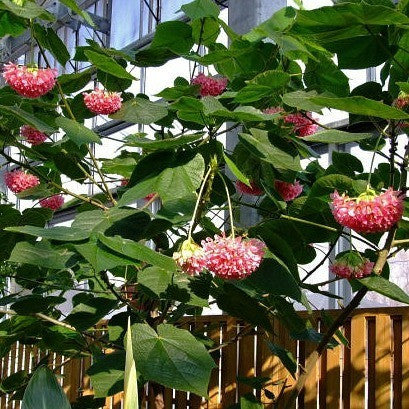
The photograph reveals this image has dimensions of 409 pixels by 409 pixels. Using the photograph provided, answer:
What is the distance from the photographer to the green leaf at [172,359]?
1.10 m

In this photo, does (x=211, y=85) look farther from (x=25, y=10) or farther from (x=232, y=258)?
(x=232, y=258)

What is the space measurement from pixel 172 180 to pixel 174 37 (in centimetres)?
44

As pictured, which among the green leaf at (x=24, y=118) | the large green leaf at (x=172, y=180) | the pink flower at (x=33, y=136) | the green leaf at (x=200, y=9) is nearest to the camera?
the large green leaf at (x=172, y=180)

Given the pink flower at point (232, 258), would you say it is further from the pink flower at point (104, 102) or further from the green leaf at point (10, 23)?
the green leaf at point (10, 23)

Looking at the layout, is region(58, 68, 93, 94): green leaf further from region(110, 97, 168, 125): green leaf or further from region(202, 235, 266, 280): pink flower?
region(202, 235, 266, 280): pink flower

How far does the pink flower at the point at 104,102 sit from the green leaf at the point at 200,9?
26 cm

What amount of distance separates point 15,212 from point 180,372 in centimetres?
59

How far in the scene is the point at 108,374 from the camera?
1350 millimetres

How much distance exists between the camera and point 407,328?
8.09 ft

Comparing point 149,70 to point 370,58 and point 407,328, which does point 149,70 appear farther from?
point 370,58

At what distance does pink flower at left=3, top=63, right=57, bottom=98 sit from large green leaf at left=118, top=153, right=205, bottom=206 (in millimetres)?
517

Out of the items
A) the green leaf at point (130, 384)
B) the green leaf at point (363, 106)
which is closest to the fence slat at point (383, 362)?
the green leaf at point (363, 106)

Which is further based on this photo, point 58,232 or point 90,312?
point 90,312

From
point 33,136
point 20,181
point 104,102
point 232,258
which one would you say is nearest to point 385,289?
point 232,258
